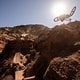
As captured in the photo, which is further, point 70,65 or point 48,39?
point 48,39

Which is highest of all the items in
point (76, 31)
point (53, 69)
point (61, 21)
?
point (61, 21)

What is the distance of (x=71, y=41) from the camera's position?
16.3 m

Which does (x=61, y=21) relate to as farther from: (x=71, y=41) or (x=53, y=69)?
(x=53, y=69)

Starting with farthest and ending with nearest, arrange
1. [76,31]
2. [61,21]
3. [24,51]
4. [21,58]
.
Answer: [24,51] < [21,58] < [61,21] < [76,31]

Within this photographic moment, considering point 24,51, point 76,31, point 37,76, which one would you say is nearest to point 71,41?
point 76,31

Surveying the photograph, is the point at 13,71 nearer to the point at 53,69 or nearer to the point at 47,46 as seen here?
the point at 47,46

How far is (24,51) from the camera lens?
27031mm

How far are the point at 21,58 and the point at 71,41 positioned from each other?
10.2 m

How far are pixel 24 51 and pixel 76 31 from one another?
12.0 m

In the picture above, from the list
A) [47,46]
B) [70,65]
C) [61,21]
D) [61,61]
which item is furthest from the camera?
[61,21]

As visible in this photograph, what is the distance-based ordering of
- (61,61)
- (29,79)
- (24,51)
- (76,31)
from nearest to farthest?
1. (61,61)
2. (29,79)
3. (76,31)
4. (24,51)

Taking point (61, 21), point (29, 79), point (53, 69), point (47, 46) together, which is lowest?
point (29, 79)

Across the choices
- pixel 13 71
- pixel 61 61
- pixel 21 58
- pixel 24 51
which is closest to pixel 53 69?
pixel 61 61

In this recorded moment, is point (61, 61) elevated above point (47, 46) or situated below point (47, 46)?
below
